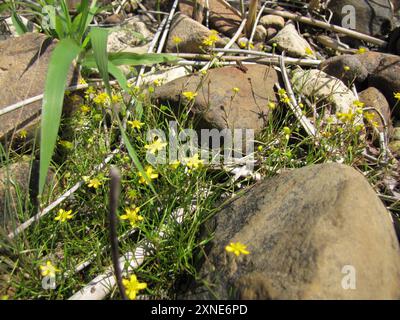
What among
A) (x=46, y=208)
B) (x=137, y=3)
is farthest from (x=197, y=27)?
(x=46, y=208)

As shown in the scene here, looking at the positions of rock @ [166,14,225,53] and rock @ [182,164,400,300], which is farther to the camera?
rock @ [166,14,225,53]

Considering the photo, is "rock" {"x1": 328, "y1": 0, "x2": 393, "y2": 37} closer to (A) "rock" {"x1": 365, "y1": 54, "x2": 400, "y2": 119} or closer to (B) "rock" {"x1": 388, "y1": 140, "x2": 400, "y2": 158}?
(A) "rock" {"x1": 365, "y1": 54, "x2": 400, "y2": 119}

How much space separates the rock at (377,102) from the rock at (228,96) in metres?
0.59

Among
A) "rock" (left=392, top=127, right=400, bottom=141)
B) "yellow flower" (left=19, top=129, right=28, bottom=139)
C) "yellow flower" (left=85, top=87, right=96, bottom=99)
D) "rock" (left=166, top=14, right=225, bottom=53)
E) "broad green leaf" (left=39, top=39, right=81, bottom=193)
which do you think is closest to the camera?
"broad green leaf" (left=39, top=39, right=81, bottom=193)

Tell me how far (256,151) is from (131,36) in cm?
147

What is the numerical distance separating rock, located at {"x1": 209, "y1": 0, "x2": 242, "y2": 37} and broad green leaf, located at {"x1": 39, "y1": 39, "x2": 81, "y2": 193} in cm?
144

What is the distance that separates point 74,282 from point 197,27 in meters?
1.84

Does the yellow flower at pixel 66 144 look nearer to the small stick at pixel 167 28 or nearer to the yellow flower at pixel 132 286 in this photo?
the yellow flower at pixel 132 286

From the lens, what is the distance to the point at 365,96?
252 centimetres

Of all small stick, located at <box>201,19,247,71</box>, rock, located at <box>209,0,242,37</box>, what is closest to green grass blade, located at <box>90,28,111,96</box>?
small stick, located at <box>201,19,247,71</box>

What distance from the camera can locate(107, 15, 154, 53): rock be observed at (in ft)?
9.43

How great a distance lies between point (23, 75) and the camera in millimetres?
2100

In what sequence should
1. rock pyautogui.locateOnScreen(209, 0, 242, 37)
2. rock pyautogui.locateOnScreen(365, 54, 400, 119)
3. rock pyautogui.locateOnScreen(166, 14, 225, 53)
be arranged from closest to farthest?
rock pyautogui.locateOnScreen(365, 54, 400, 119)
rock pyautogui.locateOnScreen(166, 14, 225, 53)
rock pyautogui.locateOnScreen(209, 0, 242, 37)

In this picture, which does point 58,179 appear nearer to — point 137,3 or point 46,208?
point 46,208
